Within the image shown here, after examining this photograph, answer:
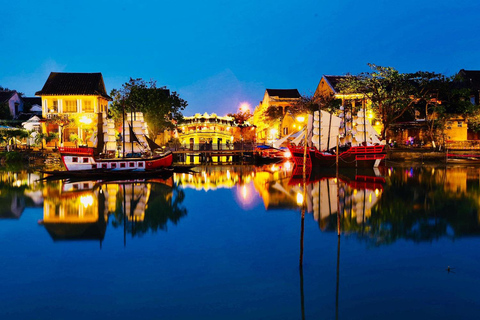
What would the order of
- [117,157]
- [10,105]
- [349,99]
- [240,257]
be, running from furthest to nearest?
1. [10,105]
2. [349,99]
3. [117,157]
4. [240,257]

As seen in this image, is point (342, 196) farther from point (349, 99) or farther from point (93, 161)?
point (349, 99)

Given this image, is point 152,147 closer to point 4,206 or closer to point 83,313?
point 4,206

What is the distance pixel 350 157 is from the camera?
3766 cm

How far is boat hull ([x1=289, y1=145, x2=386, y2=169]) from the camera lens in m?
36.6

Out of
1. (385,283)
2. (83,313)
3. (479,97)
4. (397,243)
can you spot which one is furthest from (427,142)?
(83,313)

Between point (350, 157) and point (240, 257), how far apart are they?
2893 centimetres

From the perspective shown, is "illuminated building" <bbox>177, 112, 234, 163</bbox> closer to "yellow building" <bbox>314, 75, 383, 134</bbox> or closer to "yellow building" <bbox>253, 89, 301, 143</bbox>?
"yellow building" <bbox>253, 89, 301, 143</bbox>

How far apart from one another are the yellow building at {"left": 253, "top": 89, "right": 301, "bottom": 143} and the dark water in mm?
38995

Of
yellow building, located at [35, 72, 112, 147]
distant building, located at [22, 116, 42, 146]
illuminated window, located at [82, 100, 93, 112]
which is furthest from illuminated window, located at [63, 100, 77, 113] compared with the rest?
distant building, located at [22, 116, 42, 146]

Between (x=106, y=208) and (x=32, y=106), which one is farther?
(x=32, y=106)

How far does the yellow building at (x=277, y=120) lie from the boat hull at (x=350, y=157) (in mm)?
19675

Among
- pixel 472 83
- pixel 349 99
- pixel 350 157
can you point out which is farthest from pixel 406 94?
pixel 472 83

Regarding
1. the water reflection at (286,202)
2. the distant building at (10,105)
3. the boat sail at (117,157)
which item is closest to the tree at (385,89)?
the water reflection at (286,202)

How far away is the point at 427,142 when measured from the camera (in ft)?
164
